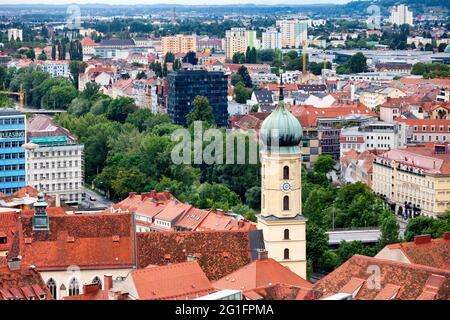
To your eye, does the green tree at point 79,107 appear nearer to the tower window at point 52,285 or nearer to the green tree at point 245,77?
the green tree at point 245,77

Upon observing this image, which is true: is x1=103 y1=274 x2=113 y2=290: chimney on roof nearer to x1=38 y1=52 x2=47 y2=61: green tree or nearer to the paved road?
the paved road

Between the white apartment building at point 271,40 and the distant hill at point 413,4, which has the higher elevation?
the distant hill at point 413,4

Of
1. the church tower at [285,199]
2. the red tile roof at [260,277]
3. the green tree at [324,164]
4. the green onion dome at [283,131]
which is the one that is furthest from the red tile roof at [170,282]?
the green tree at [324,164]

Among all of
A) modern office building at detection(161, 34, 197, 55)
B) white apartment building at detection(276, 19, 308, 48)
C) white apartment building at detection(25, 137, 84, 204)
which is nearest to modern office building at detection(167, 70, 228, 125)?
white apartment building at detection(25, 137, 84, 204)

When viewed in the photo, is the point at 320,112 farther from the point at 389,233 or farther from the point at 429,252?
the point at 429,252

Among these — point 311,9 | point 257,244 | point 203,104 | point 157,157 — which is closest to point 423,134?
point 203,104

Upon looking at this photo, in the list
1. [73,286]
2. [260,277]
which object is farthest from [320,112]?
[260,277]
